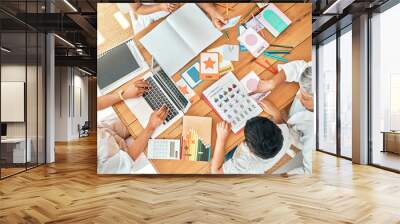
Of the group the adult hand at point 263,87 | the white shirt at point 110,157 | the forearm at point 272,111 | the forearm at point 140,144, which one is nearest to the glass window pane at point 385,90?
the forearm at point 272,111

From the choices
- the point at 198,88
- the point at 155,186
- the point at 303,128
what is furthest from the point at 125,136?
the point at 303,128

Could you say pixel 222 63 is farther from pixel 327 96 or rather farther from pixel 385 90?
pixel 327 96

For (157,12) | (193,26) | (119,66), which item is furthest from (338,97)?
(119,66)

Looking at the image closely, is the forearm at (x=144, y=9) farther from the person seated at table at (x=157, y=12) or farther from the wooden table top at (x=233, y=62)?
the wooden table top at (x=233, y=62)

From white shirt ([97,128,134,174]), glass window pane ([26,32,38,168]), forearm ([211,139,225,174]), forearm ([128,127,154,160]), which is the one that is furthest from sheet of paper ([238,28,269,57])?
glass window pane ([26,32,38,168])

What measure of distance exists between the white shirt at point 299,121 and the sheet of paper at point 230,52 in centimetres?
71

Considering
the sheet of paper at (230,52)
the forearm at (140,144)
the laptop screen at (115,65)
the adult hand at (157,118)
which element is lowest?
the forearm at (140,144)

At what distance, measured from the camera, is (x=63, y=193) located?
4.72 meters

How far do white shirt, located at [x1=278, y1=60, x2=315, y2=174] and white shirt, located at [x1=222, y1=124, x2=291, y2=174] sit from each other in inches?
5.2

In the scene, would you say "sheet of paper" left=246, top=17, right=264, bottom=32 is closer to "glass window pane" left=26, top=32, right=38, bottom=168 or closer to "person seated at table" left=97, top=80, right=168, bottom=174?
"person seated at table" left=97, top=80, right=168, bottom=174

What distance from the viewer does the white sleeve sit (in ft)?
19.0

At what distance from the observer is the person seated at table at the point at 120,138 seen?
5672 mm

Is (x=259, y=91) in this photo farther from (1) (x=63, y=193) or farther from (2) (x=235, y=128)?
(1) (x=63, y=193)

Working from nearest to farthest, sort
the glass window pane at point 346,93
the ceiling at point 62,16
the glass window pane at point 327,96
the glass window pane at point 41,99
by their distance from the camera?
1. the ceiling at point 62,16
2. the glass window pane at point 41,99
3. the glass window pane at point 346,93
4. the glass window pane at point 327,96
